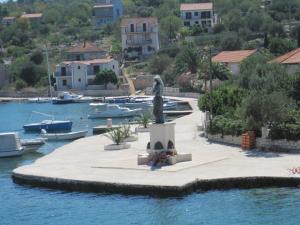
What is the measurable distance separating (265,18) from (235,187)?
96410 millimetres

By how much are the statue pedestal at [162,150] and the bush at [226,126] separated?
4.97 metres

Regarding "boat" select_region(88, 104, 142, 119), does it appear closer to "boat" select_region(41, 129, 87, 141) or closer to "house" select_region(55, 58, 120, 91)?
"boat" select_region(41, 129, 87, 141)

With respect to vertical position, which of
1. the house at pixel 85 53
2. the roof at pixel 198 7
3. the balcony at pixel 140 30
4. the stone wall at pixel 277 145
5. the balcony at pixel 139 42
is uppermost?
the roof at pixel 198 7

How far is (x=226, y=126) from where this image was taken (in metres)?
45.2

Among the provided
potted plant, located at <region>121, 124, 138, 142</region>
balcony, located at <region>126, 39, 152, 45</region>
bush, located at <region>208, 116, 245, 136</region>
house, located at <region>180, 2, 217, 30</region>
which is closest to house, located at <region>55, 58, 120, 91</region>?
balcony, located at <region>126, 39, 152, 45</region>

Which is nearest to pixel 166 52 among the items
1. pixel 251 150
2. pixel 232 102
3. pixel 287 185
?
pixel 232 102

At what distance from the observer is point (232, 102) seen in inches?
2023

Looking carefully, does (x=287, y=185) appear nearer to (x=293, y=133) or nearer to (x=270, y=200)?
(x=270, y=200)

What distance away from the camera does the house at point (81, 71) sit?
111938mm

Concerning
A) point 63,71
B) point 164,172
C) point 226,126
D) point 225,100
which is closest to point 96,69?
point 63,71

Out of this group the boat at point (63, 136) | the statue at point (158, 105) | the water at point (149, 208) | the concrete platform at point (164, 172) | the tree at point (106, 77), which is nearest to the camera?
the water at point (149, 208)

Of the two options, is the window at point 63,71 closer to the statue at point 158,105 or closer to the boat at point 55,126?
the boat at point 55,126

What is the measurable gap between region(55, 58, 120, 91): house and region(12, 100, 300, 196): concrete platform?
65.9 metres

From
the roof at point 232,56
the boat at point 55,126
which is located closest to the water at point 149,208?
the boat at point 55,126
